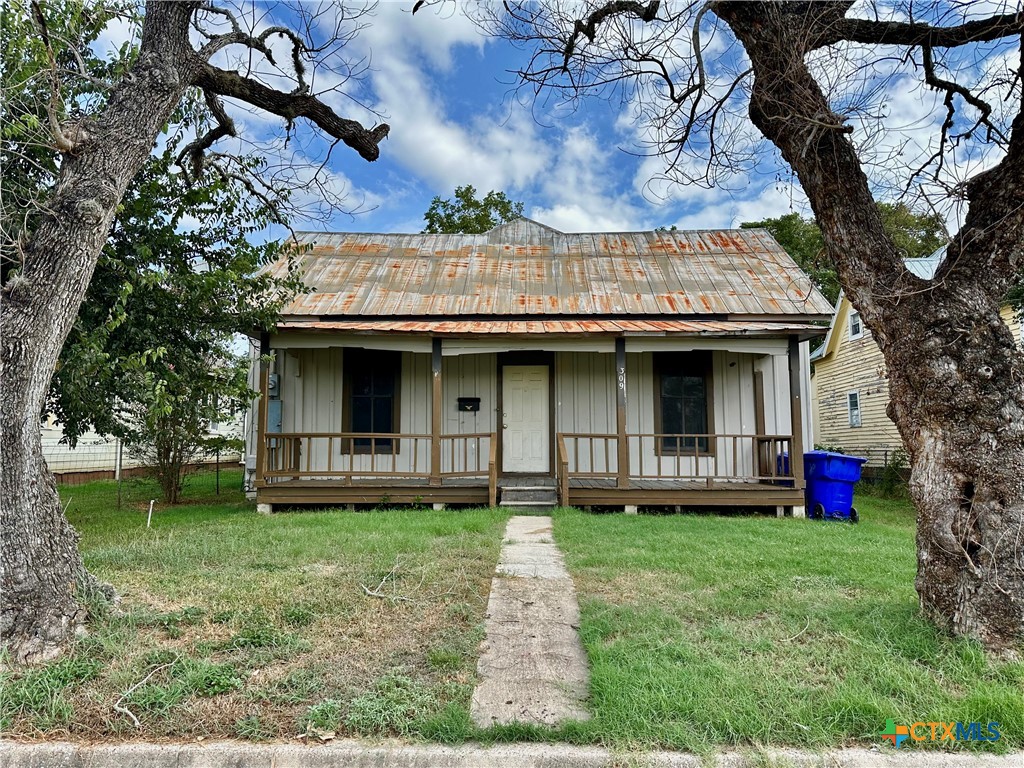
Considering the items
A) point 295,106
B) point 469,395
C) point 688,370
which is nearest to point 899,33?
point 295,106

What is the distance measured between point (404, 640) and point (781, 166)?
14.7 feet

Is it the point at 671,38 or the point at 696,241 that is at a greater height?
the point at 696,241

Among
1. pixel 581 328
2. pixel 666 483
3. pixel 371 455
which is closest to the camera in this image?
pixel 581 328

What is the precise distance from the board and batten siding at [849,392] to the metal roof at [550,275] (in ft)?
18.6

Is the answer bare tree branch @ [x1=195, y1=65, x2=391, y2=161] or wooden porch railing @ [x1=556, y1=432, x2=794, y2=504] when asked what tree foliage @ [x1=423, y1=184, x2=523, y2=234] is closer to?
wooden porch railing @ [x1=556, y1=432, x2=794, y2=504]

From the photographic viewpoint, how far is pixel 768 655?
10.5ft

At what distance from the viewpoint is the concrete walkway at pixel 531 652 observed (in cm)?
276

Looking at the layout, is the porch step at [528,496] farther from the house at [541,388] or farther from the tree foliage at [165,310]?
the tree foliage at [165,310]

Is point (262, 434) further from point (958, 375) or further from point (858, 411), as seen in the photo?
point (858, 411)

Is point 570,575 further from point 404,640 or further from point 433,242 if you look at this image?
point 433,242

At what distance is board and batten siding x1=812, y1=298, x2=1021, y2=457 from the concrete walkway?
13.7 meters

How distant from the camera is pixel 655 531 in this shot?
23.8 feet

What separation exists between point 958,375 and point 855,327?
16.0m

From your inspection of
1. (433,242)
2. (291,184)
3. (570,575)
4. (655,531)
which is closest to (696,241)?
(433,242)
